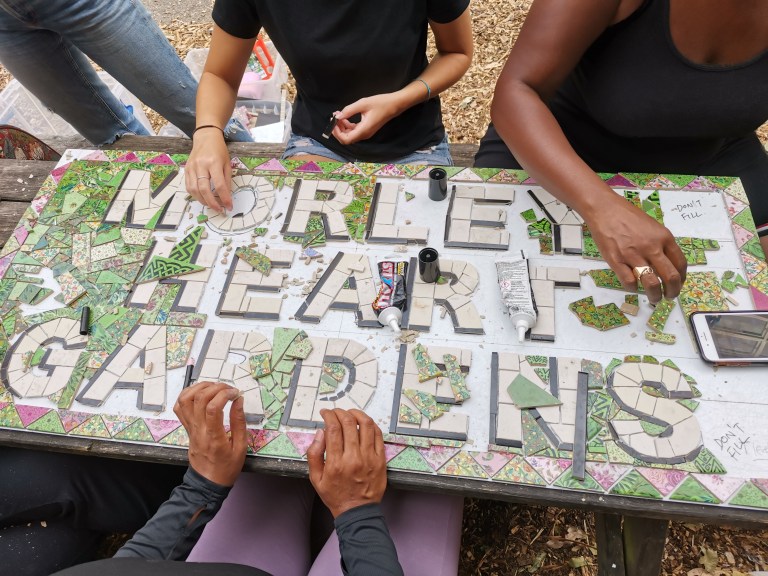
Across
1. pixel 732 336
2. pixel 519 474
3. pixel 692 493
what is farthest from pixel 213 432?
pixel 732 336

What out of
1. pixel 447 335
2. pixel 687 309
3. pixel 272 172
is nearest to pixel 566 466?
pixel 447 335

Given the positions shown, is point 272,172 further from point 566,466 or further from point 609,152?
point 566,466

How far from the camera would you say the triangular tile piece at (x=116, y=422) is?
1.37 m

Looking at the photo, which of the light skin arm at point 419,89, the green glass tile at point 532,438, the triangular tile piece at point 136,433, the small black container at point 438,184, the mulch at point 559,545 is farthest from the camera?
the mulch at point 559,545

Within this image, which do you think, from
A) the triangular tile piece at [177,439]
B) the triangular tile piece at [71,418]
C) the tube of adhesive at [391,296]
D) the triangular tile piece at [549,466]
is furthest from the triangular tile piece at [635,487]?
the triangular tile piece at [71,418]

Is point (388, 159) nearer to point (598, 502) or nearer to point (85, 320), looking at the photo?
point (85, 320)

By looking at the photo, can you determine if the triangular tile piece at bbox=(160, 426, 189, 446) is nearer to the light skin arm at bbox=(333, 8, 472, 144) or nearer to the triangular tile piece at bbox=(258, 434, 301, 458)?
the triangular tile piece at bbox=(258, 434, 301, 458)

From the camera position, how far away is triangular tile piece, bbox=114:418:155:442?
4.44ft

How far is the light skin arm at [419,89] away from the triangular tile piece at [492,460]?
3.54ft

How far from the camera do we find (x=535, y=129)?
1.58m

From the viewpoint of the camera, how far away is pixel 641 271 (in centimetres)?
134

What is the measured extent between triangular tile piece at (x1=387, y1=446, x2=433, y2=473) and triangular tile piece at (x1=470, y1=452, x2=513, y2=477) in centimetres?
12

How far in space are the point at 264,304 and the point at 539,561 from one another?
135cm

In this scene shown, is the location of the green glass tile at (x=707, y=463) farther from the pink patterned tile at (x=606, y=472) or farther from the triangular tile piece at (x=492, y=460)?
the triangular tile piece at (x=492, y=460)
